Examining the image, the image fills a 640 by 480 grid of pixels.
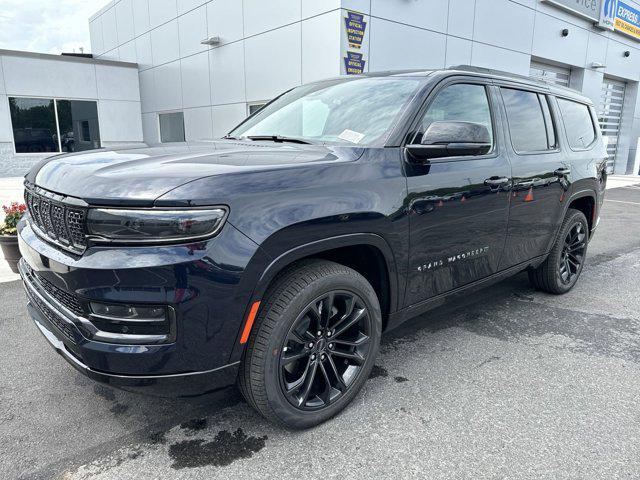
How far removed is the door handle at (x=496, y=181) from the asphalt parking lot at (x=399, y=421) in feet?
3.89

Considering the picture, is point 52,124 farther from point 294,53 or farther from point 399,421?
point 399,421

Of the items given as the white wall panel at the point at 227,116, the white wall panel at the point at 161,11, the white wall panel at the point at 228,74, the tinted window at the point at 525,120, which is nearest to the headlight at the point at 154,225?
the tinted window at the point at 525,120

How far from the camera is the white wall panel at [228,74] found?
41.6 feet

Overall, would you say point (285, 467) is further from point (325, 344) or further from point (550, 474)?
point (550, 474)

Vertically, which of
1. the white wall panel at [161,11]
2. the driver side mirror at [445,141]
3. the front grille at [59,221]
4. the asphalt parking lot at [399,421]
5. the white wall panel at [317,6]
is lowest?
the asphalt parking lot at [399,421]

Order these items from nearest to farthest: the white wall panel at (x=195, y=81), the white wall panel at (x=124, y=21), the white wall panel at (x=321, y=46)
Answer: the white wall panel at (x=321, y=46) → the white wall panel at (x=195, y=81) → the white wall panel at (x=124, y=21)

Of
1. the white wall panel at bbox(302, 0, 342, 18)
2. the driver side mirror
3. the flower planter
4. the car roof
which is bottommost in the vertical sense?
the flower planter

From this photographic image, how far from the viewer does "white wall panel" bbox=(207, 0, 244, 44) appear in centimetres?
1238

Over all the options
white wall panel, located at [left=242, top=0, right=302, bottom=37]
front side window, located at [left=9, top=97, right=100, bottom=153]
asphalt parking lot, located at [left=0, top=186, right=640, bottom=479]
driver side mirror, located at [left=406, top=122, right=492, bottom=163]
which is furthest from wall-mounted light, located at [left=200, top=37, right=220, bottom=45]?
driver side mirror, located at [left=406, top=122, right=492, bottom=163]

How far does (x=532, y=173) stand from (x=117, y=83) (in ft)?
60.2

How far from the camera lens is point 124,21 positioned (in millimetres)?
19344

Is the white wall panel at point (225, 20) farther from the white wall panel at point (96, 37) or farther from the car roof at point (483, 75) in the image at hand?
the white wall panel at point (96, 37)

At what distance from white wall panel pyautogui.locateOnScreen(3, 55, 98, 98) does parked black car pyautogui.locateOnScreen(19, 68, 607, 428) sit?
1627cm

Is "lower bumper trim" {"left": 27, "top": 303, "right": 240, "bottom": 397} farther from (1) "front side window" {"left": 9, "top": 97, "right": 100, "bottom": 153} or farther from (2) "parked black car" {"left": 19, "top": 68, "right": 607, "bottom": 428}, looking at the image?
(1) "front side window" {"left": 9, "top": 97, "right": 100, "bottom": 153}
